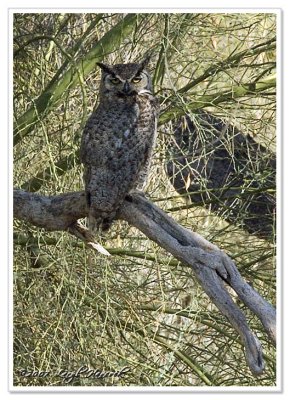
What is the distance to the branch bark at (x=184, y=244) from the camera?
2.87 metres

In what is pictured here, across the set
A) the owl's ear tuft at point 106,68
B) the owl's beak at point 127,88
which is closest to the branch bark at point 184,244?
the owl's beak at point 127,88

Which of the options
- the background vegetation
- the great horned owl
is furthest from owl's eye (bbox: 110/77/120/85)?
the background vegetation

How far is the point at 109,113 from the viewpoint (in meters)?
3.43

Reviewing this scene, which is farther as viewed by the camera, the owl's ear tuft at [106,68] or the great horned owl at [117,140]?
the owl's ear tuft at [106,68]

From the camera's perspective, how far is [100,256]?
12.1 ft


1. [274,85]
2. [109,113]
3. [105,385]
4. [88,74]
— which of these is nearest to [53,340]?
[105,385]

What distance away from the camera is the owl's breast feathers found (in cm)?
320

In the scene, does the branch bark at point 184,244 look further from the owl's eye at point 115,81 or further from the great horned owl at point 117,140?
the owl's eye at point 115,81

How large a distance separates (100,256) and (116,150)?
550mm

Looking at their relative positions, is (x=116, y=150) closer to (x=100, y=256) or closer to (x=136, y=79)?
(x=136, y=79)

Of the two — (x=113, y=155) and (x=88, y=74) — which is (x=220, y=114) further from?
(x=113, y=155)

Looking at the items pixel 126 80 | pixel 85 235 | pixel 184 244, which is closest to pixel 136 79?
pixel 126 80

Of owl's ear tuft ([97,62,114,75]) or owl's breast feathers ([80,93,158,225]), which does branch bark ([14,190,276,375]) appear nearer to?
owl's breast feathers ([80,93,158,225])

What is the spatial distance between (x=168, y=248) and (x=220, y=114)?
135cm
